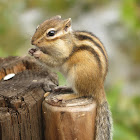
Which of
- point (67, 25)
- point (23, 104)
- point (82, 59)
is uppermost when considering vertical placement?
point (67, 25)

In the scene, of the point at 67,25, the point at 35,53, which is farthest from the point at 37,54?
the point at 67,25

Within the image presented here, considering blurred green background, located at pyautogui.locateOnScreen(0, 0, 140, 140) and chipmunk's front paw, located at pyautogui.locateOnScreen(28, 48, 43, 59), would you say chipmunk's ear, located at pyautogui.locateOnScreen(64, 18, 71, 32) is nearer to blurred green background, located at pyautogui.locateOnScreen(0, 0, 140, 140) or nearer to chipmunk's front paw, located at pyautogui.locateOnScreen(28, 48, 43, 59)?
chipmunk's front paw, located at pyautogui.locateOnScreen(28, 48, 43, 59)

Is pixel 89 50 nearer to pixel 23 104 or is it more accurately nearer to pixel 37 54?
pixel 37 54

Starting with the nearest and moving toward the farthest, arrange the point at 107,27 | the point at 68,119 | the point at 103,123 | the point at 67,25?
1. the point at 68,119
2. the point at 103,123
3. the point at 67,25
4. the point at 107,27

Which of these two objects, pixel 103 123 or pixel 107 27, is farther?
pixel 107 27

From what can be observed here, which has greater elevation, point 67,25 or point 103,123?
point 67,25

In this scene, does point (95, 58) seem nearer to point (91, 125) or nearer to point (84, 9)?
point (91, 125)

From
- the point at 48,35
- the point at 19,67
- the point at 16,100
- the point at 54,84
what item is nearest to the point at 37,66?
the point at 19,67

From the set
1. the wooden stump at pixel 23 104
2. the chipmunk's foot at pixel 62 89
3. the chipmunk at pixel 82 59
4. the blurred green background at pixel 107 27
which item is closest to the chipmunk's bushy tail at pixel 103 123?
the chipmunk at pixel 82 59
